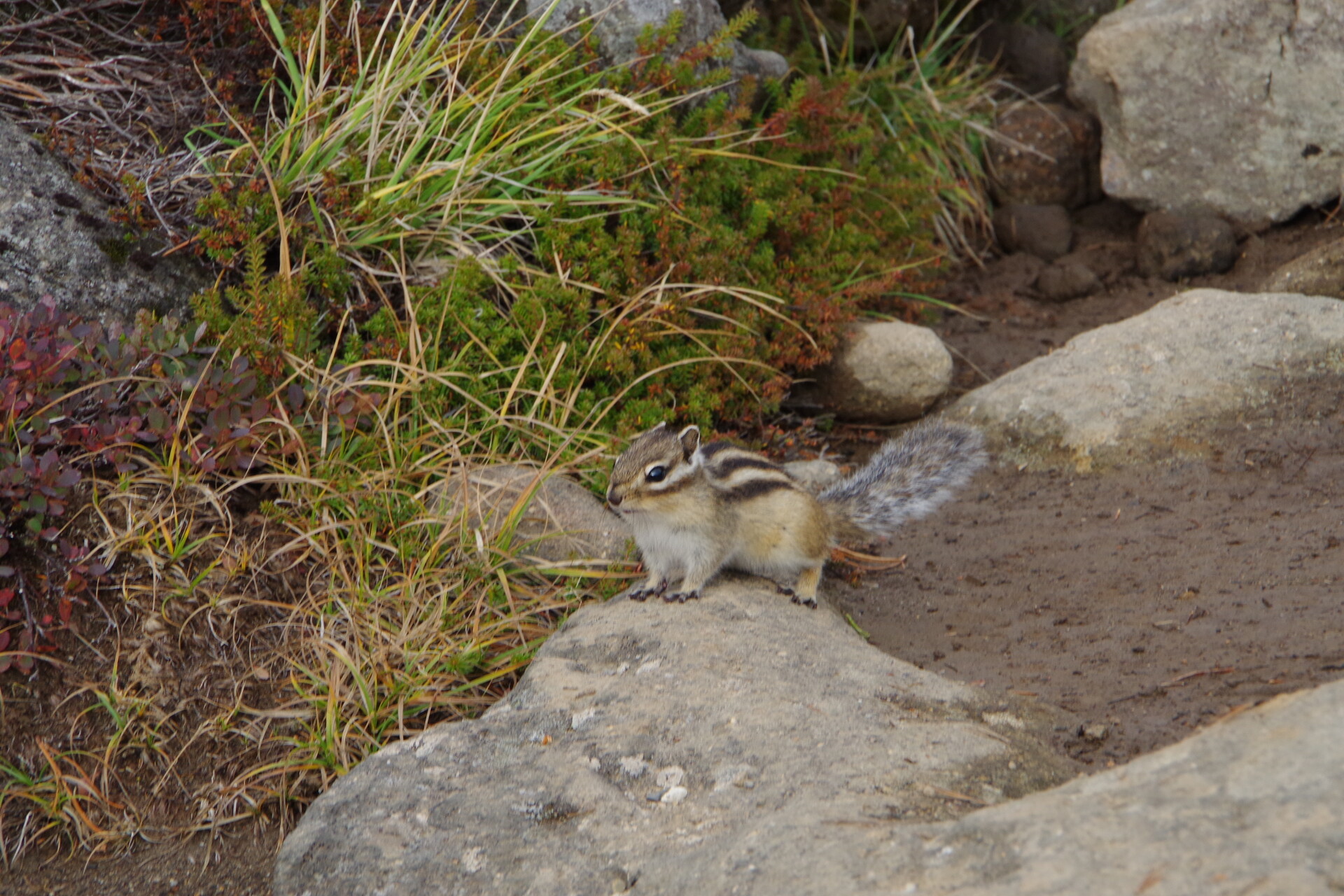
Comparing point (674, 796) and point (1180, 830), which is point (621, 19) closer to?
point (674, 796)

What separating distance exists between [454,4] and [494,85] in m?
0.87

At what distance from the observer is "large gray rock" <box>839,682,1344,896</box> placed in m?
2.13

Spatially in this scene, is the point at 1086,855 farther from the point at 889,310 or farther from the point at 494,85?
the point at 889,310

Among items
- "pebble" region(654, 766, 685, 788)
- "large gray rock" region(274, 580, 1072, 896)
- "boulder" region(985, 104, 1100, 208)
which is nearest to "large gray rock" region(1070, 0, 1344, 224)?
"boulder" region(985, 104, 1100, 208)

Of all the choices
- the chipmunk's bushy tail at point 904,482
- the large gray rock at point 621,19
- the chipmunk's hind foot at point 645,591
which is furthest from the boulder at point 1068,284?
the chipmunk's hind foot at point 645,591

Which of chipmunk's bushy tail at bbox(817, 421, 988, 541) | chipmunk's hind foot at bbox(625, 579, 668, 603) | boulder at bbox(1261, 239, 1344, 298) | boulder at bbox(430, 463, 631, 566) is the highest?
boulder at bbox(1261, 239, 1344, 298)

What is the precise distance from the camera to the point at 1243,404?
5984 mm

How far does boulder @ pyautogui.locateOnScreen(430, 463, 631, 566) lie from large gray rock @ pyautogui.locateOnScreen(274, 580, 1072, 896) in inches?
34.0

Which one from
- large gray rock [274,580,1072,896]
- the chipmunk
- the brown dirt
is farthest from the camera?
the chipmunk

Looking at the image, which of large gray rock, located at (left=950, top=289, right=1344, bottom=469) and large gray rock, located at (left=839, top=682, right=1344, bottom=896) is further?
large gray rock, located at (left=950, top=289, right=1344, bottom=469)

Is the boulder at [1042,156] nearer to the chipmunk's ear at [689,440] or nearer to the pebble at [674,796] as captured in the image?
the chipmunk's ear at [689,440]

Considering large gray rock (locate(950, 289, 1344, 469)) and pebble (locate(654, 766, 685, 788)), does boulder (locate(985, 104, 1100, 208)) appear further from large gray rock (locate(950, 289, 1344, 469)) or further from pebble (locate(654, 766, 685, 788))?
pebble (locate(654, 766, 685, 788))

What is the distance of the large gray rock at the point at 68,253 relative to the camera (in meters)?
5.06

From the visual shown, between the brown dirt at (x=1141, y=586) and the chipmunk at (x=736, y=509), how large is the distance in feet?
1.32
